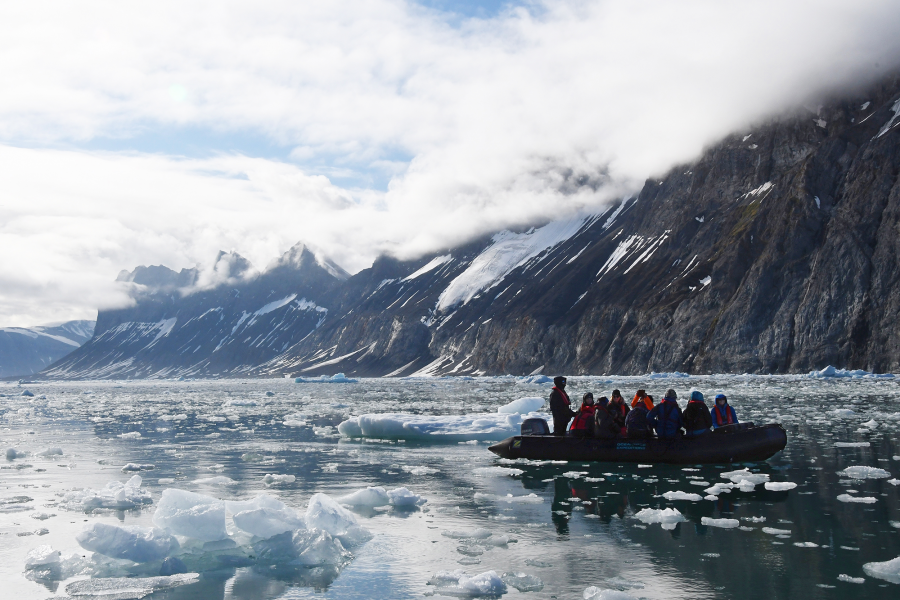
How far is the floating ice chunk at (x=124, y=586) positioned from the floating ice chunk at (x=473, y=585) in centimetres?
392

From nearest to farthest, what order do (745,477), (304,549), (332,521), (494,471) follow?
(304,549)
(332,521)
(745,477)
(494,471)

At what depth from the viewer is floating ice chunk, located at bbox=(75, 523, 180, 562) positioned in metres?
11.3

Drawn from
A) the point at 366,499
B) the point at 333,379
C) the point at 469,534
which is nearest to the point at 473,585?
the point at 469,534

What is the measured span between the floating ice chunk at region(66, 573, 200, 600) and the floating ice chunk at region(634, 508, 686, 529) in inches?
339

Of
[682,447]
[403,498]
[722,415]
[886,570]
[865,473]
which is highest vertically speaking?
[722,415]

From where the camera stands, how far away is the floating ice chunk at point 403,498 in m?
16.2

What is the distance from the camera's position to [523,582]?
407 inches

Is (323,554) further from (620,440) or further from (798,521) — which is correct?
(620,440)

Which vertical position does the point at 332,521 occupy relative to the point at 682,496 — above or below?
above

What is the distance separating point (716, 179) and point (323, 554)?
156 m

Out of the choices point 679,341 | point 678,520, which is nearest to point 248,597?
point 678,520

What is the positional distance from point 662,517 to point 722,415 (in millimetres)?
9220

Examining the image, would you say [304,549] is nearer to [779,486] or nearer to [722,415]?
[779,486]

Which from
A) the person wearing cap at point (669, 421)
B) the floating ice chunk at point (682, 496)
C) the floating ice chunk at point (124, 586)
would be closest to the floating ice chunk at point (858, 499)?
the floating ice chunk at point (682, 496)
